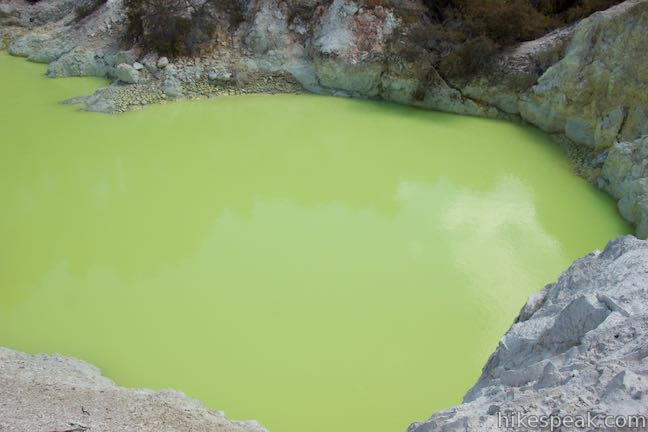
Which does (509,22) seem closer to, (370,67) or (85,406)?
(370,67)

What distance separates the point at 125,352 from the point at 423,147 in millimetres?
7728

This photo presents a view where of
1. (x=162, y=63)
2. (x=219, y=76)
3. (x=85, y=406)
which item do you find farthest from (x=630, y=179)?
(x=162, y=63)

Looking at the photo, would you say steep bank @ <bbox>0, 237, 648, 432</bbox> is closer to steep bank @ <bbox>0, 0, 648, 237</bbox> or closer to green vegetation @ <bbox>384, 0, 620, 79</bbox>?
steep bank @ <bbox>0, 0, 648, 237</bbox>

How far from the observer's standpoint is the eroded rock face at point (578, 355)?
336cm

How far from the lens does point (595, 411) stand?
3.24 metres

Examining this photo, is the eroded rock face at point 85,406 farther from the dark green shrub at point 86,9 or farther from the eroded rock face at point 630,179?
the dark green shrub at point 86,9

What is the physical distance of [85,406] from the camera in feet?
15.6

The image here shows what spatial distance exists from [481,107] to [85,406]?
37.8ft

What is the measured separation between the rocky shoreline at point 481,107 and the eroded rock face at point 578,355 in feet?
0.04

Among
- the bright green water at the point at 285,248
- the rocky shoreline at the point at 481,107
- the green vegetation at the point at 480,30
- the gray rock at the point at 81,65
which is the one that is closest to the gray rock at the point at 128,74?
the rocky shoreline at the point at 481,107

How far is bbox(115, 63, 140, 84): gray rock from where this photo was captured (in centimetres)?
1452

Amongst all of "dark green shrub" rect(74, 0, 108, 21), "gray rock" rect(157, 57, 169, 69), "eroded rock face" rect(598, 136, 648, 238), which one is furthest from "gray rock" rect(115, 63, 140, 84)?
"eroded rock face" rect(598, 136, 648, 238)

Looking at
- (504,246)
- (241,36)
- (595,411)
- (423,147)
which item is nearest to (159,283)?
(504,246)

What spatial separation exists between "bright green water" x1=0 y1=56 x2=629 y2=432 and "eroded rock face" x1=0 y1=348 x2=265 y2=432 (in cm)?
61
